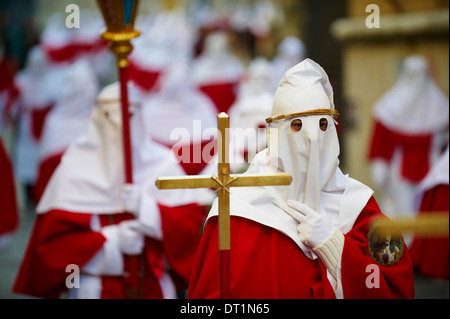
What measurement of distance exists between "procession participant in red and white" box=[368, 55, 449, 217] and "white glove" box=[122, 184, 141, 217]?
5.30 metres

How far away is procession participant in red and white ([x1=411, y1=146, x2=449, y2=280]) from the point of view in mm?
6934

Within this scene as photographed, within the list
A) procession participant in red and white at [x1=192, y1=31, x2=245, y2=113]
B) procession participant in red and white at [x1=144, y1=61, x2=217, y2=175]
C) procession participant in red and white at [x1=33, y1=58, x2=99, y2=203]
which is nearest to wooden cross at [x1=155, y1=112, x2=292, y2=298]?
procession participant in red and white at [x1=144, y1=61, x2=217, y2=175]

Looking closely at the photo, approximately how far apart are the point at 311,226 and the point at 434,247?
327cm

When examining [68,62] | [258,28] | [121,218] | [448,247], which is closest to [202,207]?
[121,218]

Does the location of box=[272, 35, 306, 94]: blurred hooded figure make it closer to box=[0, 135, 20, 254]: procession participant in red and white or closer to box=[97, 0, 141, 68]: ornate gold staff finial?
box=[0, 135, 20, 254]: procession participant in red and white

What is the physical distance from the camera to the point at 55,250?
592 cm

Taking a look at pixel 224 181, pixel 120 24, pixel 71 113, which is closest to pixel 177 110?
pixel 71 113

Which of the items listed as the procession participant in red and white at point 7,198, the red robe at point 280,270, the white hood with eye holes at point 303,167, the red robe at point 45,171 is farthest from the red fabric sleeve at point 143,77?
the red robe at point 280,270

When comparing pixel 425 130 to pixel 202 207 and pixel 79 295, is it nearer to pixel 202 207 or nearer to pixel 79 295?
pixel 202 207

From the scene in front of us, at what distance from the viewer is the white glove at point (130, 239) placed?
19.0ft

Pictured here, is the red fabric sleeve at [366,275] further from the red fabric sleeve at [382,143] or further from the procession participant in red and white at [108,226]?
the red fabric sleeve at [382,143]

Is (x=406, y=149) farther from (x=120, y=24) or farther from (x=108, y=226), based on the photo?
(x=120, y=24)

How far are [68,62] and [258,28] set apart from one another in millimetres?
6321

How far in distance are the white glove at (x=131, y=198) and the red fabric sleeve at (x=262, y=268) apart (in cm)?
172
